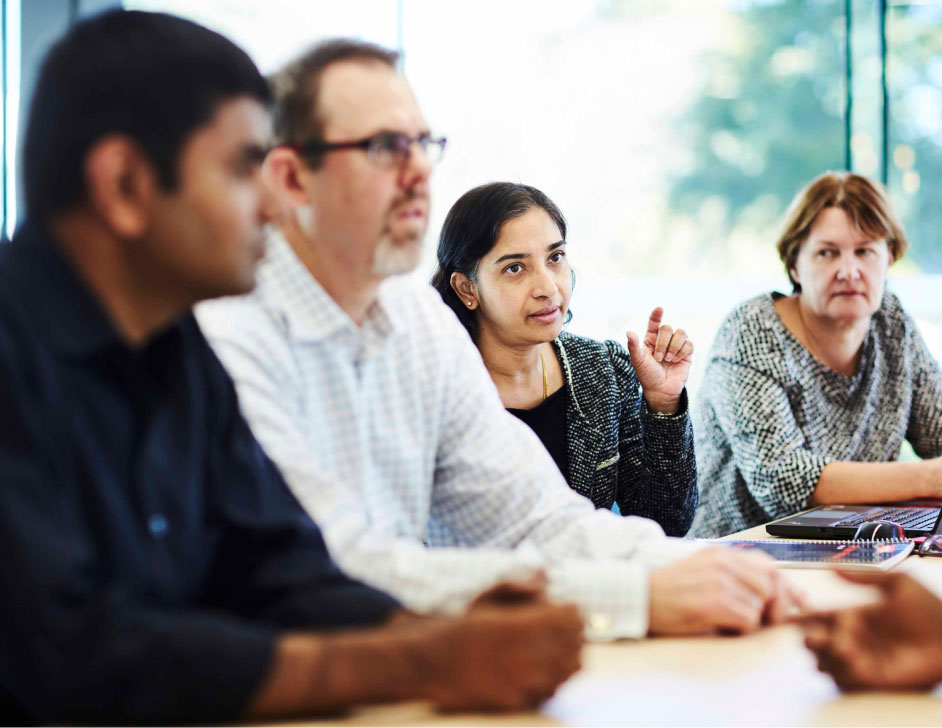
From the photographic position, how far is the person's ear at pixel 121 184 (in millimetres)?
980

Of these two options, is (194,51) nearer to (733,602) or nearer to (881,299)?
(733,602)

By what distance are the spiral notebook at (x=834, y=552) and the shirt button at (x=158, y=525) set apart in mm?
1030

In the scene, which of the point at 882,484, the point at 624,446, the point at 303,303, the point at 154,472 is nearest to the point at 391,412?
the point at 303,303

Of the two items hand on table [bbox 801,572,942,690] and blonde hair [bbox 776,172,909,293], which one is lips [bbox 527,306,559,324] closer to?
blonde hair [bbox 776,172,909,293]

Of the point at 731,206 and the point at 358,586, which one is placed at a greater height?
the point at 731,206

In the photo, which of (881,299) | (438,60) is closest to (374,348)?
(881,299)

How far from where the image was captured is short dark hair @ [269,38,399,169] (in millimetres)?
1442

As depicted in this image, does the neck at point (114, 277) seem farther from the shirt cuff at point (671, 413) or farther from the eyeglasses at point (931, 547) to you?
the shirt cuff at point (671, 413)

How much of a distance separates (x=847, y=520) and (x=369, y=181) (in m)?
1.24

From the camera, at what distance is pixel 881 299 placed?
3.09 metres

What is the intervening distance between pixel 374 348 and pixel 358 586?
47 cm

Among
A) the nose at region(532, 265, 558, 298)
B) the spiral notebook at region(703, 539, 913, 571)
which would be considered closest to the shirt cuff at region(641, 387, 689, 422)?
the nose at region(532, 265, 558, 298)

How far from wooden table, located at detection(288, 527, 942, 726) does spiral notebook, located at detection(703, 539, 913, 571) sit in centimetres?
44

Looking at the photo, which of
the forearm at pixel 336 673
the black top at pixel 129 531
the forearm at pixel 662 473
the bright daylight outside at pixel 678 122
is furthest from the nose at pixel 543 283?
the bright daylight outside at pixel 678 122
